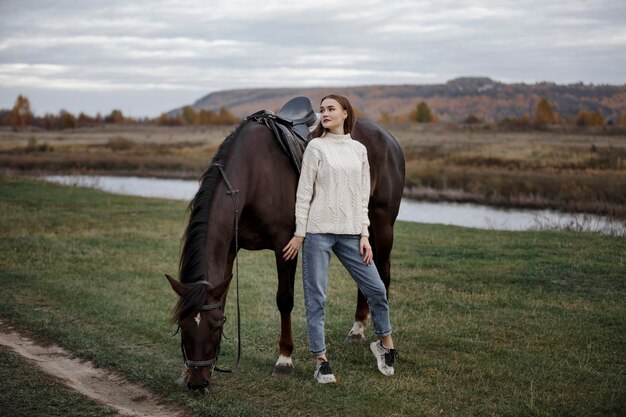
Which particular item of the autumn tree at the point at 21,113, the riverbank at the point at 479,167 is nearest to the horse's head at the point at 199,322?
the riverbank at the point at 479,167

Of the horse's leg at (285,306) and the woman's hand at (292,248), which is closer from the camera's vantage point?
the woman's hand at (292,248)

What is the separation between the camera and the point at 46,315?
7.00m

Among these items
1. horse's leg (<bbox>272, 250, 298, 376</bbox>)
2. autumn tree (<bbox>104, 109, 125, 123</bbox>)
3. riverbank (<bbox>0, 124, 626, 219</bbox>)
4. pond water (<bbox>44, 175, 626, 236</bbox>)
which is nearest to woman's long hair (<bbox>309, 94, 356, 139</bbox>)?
horse's leg (<bbox>272, 250, 298, 376</bbox>)

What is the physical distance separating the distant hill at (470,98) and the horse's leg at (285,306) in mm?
57078

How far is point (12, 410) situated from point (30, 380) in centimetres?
64

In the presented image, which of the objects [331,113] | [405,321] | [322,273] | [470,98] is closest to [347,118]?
[331,113]

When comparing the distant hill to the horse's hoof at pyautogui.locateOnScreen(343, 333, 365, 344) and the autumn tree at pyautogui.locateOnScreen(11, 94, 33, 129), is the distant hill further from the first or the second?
the horse's hoof at pyautogui.locateOnScreen(343, 333, 365, 344)

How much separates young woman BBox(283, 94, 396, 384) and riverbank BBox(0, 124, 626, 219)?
12965 millimetres

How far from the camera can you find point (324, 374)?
16.0ft

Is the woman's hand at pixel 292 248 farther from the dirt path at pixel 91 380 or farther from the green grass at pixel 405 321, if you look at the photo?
the dirt path at pixel 91 380

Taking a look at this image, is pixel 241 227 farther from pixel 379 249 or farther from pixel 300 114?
pixel 379 249

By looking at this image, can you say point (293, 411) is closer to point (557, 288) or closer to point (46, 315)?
point (46, 315)

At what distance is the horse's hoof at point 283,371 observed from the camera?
5080 mm

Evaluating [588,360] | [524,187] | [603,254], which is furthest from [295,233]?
[524,187]
